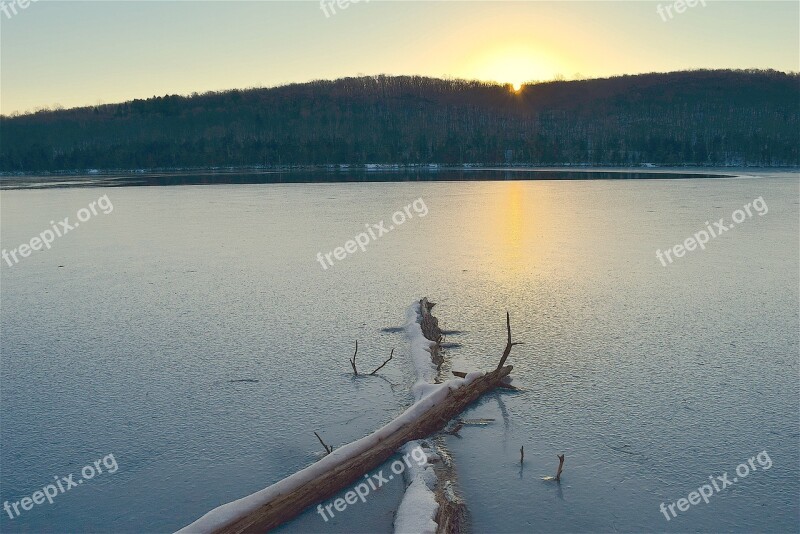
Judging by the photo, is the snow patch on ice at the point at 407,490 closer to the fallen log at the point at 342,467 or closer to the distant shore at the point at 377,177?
the fallen log at the point at 342,467

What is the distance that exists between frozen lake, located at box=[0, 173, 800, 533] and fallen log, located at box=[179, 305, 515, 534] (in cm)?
17

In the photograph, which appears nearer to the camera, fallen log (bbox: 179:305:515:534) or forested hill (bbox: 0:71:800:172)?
fallen log (bbox: 179:305:515:534)

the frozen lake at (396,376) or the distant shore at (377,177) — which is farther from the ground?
the distant shore at (377,177)

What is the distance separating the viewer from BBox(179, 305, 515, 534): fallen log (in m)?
3.95

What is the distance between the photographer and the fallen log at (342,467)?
395 centimetres

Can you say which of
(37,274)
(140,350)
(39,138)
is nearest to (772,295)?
(140,350)

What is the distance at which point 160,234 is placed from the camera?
61.3 ft

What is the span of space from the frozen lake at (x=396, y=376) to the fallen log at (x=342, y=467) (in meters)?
0.17

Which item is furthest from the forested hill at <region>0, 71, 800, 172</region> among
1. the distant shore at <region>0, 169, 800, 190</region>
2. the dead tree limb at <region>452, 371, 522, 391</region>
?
the dead tree limb at <region>452, 371, 522, 391</region>

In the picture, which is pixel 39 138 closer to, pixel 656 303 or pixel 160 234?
pixel 160 234

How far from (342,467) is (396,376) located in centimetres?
217

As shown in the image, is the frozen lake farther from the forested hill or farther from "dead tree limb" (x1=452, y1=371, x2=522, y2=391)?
the forested hill

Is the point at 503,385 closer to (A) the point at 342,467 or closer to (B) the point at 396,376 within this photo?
(B) the point at 396,376

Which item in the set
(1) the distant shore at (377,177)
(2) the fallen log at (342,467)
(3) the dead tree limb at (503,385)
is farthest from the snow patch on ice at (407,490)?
(1) the distant shore at (377,177)
